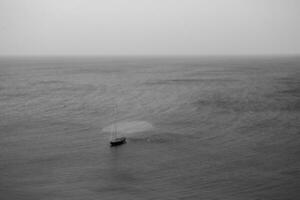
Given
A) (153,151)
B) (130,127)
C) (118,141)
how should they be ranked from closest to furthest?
(153,151), (118,141), (130,127)

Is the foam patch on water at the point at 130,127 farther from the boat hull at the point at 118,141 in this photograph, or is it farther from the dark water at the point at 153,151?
the boat hull at the point at 118,141

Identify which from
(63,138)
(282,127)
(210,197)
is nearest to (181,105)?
(282,127)

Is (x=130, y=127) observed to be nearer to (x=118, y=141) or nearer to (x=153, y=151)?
(x=118, y=141)

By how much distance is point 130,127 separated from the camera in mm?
68000

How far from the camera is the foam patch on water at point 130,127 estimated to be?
64838 millimetres

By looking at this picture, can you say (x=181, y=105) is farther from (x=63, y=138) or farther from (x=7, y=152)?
(x=7, y=152)

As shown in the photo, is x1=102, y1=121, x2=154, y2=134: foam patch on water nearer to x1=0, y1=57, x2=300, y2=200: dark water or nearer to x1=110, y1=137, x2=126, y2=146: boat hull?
x1=0, y1=57, x2=300, y2=200: dark water

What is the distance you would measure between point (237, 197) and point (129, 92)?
86.5 m

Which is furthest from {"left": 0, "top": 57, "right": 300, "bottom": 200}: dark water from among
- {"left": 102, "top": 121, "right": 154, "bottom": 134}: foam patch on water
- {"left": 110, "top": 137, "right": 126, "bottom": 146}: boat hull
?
{"left": 110, "top": 137, "right": 126, "bottom": 146}: boat hull

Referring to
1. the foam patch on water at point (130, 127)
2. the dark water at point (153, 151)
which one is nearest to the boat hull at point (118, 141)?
the dark water at point (153, 151)

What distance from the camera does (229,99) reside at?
104062 millimetres

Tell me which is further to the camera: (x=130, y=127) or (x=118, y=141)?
(x=130, y=127)

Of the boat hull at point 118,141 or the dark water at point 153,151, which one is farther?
the boat hull at point 118,141

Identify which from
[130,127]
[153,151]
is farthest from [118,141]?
[130,127]
